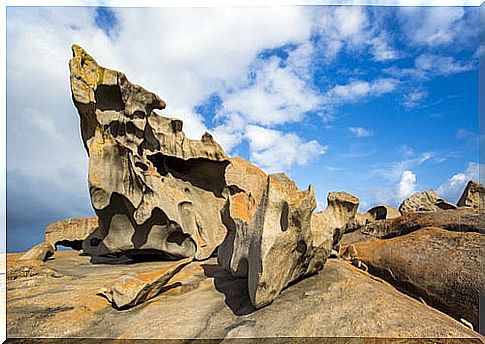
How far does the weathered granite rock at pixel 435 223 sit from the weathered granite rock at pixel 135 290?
449 centimetres

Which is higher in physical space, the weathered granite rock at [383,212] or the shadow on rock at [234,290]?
the weathered granite rock at [383,212]

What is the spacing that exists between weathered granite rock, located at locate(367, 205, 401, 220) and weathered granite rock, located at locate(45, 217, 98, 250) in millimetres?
8579

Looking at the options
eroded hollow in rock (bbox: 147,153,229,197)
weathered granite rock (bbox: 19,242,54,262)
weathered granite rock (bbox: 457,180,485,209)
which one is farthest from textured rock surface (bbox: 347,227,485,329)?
weathered granite rock (bbox: 19,242,54,262)

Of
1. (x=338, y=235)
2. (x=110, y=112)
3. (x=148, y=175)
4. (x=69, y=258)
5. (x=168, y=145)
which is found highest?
(x=110, y=112)

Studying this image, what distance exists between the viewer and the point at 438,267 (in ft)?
19.0

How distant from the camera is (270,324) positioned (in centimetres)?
403

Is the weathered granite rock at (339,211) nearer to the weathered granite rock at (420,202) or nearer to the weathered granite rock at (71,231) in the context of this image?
the weathered granite rock at (420,202)

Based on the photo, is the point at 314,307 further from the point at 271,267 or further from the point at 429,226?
the point at 429,226

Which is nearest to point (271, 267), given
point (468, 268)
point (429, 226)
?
point (468, 268)

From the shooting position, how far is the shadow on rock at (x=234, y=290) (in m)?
4.56

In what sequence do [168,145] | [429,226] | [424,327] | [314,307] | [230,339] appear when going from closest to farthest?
1. [424,327]
2. [230,339]
3. [314,307]
4. [429,226]
5. [168,145]

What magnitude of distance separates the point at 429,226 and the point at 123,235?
20.6ft

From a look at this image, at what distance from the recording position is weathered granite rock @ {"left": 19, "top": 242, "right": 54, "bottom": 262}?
31.8ft

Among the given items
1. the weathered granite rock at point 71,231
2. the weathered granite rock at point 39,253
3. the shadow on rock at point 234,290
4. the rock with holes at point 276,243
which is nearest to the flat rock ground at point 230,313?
the shadow on rock at point 234,290
